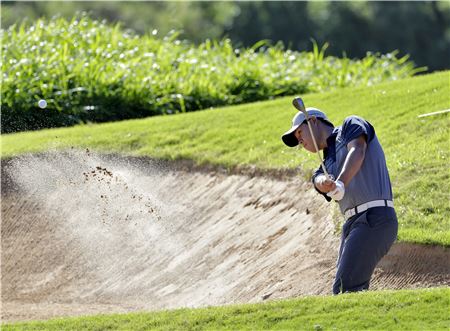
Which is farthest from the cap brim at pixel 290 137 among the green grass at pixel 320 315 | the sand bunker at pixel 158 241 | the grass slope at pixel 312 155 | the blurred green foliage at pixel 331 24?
the blurred green foliage at pixel 331 24

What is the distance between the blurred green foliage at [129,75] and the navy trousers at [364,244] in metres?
11.4

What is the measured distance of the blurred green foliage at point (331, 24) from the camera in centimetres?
4788

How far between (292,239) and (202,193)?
2615 millimetres

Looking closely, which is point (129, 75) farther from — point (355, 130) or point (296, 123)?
point (355, 130)

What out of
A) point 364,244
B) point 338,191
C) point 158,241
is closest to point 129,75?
point 158,241

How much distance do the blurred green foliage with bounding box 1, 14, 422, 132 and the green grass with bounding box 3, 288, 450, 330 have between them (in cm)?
1098

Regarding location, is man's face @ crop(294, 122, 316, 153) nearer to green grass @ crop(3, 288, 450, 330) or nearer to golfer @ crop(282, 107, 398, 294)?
golfer @ crop(282, 107, 398, 294)

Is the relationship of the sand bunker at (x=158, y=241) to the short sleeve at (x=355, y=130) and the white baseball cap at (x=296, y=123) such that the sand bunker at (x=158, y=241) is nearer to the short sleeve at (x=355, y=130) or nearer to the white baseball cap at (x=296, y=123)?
the white baseball cap at (x=296, y=123)

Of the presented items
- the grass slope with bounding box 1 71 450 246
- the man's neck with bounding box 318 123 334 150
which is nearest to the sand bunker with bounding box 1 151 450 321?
the grass slope with bounding box 1 71 450 246

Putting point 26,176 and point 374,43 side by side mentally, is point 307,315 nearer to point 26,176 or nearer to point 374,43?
point 26,176

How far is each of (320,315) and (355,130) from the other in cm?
146

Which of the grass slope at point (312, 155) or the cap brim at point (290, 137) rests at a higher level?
the cap brim at point (290, 137)

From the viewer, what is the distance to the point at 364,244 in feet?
30.0

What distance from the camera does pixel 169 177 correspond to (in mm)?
15844
